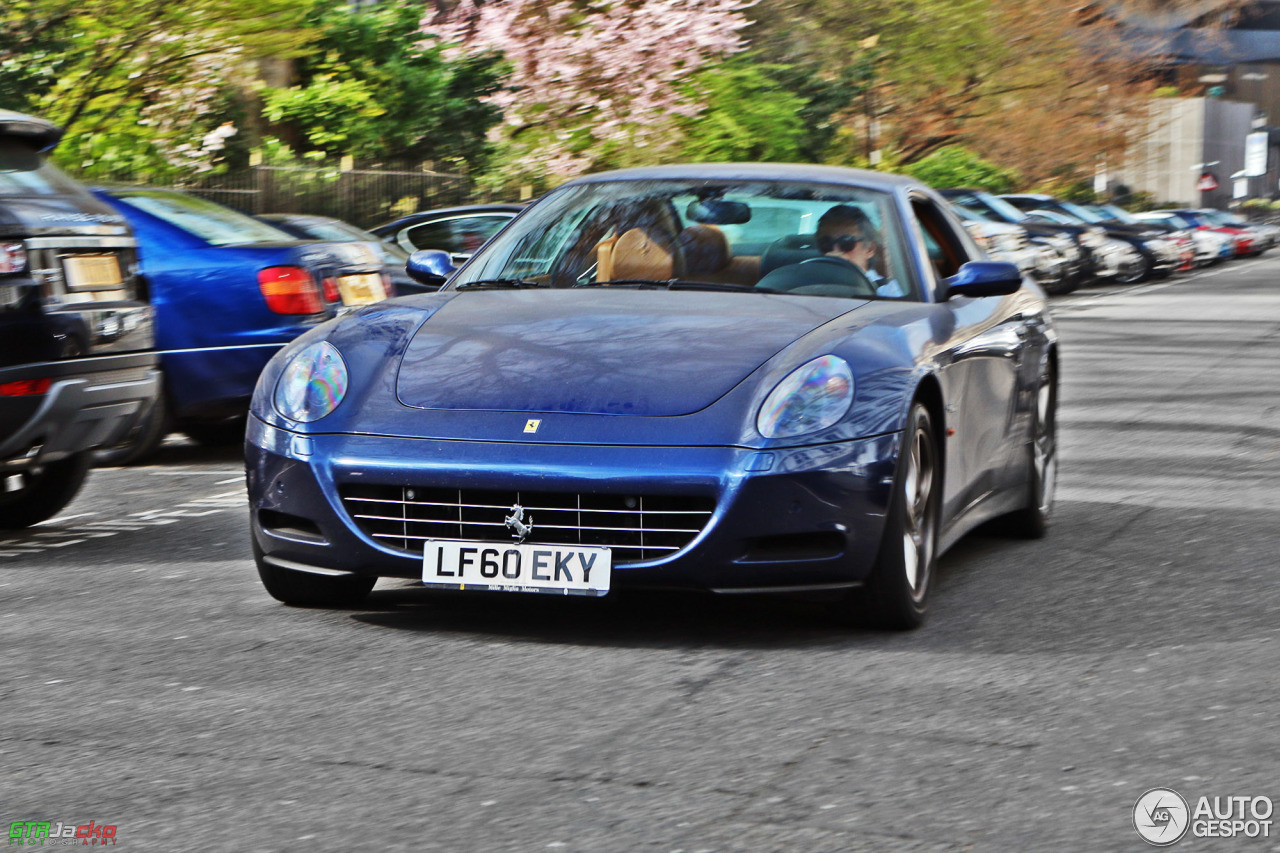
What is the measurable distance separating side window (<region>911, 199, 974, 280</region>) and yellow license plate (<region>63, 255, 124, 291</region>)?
3.01 m

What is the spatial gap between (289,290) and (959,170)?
34.9 metres

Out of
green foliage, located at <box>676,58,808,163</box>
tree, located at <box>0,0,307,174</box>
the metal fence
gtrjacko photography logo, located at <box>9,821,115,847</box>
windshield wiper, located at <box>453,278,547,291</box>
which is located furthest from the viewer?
green foliage, located at <box>676,58,808,163</box>

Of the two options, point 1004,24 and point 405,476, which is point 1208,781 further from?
point 1004,24

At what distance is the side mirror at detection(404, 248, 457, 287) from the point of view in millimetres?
6574

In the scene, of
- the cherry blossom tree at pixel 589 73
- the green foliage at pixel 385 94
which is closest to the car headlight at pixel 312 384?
the green foliage at pixel 385 94

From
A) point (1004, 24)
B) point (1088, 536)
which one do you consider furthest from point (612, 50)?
point (1088, 536)

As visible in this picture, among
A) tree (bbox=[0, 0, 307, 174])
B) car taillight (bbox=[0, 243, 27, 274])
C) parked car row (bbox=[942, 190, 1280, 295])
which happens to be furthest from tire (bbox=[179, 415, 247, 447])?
parked car row (bbox=[942, 190, 1280, 295])

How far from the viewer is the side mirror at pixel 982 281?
20.1 ft

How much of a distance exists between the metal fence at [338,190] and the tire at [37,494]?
13.4 m

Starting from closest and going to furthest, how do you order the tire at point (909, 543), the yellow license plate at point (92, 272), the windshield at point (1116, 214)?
1. the tire at point (909, 543)
2. the yellow license plate at point (92, 272)
3. the windshield at point (1116, 214)

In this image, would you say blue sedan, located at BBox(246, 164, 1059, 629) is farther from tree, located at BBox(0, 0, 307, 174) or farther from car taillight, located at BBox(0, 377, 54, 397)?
tree, located at BBox(0, 0, 307, 174)

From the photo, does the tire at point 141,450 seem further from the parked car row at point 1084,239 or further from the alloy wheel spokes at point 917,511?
the parked car row at point 1084,239

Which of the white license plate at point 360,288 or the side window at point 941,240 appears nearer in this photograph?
the side window at point 941,240

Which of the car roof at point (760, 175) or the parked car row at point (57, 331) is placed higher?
the car roof at point (760, 175)
